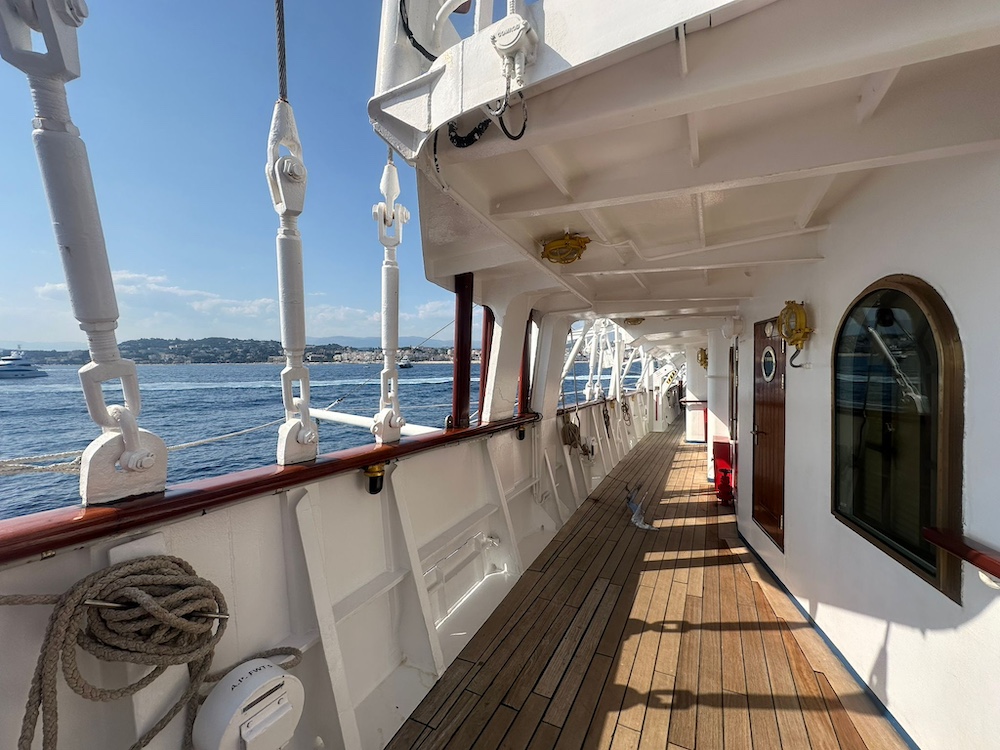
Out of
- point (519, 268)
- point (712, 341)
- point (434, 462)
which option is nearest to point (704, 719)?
point (434, 462)

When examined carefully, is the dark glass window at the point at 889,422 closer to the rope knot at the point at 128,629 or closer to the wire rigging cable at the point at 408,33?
the wire rigging cable at the point at 408,33

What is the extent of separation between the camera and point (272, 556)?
5.36ft

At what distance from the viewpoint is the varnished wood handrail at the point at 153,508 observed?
1.01 meters

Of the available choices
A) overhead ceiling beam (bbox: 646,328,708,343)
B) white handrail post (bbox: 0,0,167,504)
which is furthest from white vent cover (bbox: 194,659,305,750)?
overhead ceiling beam (bbox: 646,328,708,343)

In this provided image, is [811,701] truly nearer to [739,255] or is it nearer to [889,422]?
[889,422]

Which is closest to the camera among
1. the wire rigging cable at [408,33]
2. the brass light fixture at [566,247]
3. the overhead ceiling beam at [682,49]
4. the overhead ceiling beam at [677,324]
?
the overhead ceiling beam at [682,49]

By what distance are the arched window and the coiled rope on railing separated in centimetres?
238

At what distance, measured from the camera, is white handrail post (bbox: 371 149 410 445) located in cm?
203

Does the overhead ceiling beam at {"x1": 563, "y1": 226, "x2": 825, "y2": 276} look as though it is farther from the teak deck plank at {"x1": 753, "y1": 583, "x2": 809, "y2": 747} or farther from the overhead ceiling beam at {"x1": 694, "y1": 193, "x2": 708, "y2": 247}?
the teak deck plank at {"x1": 753, "y1": 583, "x2": 809, "y2": 747}

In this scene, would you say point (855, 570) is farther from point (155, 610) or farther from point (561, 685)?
point (155, 610)

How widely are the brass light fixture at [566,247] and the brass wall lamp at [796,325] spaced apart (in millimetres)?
1321

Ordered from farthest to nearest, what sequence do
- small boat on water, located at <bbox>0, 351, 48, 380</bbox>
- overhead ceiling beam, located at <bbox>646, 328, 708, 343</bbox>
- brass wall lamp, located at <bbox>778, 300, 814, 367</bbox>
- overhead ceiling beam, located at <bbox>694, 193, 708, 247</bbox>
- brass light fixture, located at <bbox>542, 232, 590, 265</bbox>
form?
small boat on water, located at <bbox>0, 351, 48, 380</bbox> → overhead ceiling beam, located at <bbox>646, 328, 708, 343</bbox> → brass wall lamp, located at <bbox>778, 300, 814, 367</bbox> → brass light fixture, located at <bbox>542, 232, 590, 265</bbox> → overhead ceiling beam, located at <bbox>694, 193, 708, 247</bbox>

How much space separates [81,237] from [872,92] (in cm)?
224

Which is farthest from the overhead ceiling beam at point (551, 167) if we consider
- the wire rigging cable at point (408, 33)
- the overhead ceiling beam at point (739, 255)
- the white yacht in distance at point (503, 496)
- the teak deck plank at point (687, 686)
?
the teak deck plank at point (687, 686)
